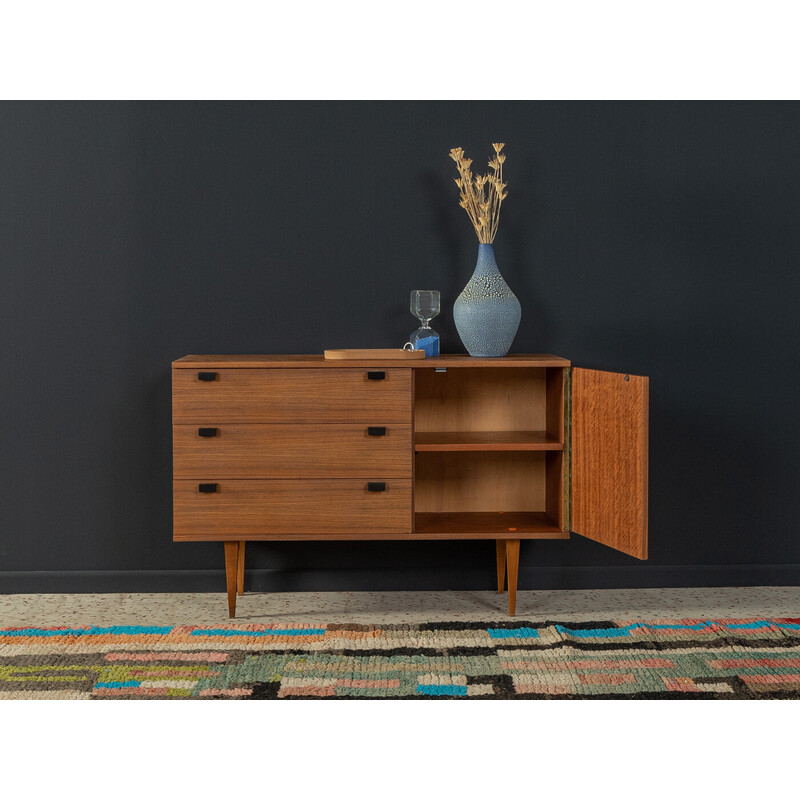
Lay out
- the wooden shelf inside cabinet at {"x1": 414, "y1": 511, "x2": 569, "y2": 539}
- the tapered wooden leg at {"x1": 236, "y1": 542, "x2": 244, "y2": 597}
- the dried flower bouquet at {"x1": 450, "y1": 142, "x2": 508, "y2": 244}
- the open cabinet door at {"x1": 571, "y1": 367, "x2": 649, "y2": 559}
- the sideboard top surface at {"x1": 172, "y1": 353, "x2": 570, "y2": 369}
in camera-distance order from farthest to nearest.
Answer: the tapered wooden leg at {"x1": 236, "y1": 542, "x2": 244, "y2": 597}
the dried flower bouquet at {"x1": 450, "y1": 142, "x2": 508, "y2": 244}
the wooden shelf inside cabinet at {"x1": 414, "y1": 511, "x2": 569, "y2": 539}
the sideboard top surface at {"x1": 172, "y1": 353, "x2": 570, "y2": 369}
the open cabinet door at {"x1": 571, "y1": 367, "x2": 649, "y2": 559}

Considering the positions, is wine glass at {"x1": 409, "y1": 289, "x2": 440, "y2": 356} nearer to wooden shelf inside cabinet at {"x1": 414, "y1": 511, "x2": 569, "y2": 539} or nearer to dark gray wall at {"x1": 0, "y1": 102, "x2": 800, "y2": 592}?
dark gray wall at {"x1": 0, "y1": 102, "x2": 800, "y2": 592}

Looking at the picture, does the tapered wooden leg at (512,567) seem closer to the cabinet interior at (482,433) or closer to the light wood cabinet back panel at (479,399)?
the cabinet interior at (482,433)

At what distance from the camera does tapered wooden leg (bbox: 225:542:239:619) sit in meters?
3.65

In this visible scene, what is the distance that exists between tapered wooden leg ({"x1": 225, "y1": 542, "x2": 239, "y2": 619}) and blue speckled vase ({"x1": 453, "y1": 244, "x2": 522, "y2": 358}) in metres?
1.17

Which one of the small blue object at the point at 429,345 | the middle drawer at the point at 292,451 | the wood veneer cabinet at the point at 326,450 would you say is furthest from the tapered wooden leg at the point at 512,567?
the small blue object at the point at 429,345

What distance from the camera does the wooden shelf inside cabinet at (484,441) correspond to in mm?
3641

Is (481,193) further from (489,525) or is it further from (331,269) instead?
(489,525)

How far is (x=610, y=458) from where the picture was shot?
3467mm

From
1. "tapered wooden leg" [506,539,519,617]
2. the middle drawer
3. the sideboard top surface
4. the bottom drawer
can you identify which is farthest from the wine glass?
"tapered wooden leg" [506,539,519,617]

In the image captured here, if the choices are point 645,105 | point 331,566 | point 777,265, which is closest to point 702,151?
point 645,105

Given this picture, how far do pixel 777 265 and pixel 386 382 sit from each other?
1.79m

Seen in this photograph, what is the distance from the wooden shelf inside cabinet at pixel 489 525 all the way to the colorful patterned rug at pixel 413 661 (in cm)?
33

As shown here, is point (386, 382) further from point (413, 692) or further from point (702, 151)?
point (702, 151)

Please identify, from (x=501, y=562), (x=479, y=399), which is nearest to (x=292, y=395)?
(x=479, y=399)
